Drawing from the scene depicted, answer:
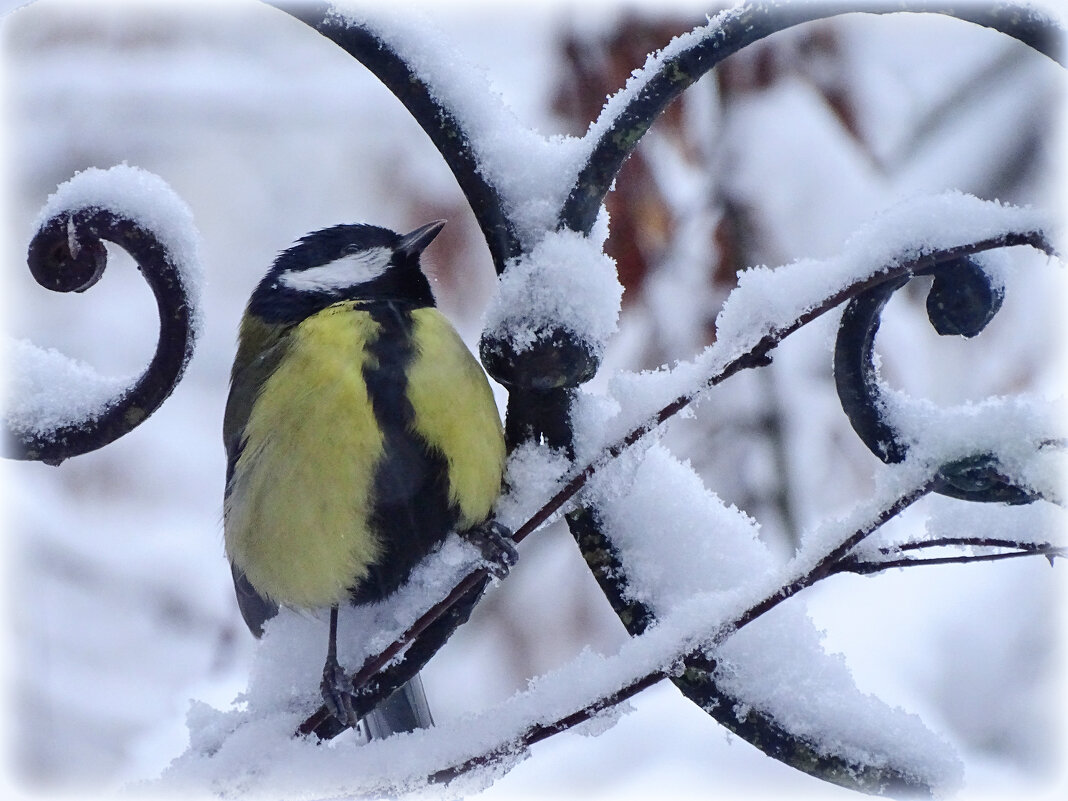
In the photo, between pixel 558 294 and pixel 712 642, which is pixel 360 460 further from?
pixel 712 642

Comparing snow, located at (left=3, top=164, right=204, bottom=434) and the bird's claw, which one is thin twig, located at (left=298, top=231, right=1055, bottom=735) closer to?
the bird's claw

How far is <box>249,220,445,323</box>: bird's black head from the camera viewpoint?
4.50ft

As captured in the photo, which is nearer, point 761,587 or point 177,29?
point 761,587

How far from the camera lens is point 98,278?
0.99 meters

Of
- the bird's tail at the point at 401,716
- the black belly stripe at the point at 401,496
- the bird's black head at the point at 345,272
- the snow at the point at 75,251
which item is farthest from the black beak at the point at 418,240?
the bird's tail at the point at 401,716

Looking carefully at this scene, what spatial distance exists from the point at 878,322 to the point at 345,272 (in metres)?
0.75

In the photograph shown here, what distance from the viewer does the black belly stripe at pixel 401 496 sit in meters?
1.15

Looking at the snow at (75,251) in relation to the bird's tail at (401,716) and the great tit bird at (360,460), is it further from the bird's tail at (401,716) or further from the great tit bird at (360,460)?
the bird's tail at (401,716)

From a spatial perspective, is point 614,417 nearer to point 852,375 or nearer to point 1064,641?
point 852,375

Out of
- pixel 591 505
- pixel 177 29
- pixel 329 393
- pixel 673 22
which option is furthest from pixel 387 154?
pixel 591 505

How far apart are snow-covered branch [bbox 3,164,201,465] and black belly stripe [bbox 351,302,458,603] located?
238 mm

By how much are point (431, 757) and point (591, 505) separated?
0.26m

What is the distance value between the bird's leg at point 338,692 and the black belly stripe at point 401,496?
147 millimetres

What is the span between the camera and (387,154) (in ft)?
11.2
